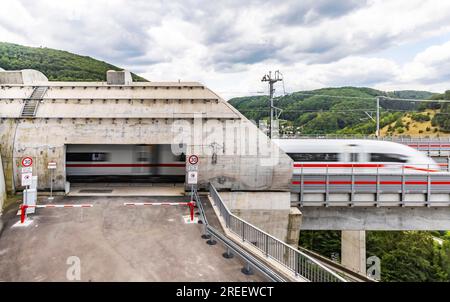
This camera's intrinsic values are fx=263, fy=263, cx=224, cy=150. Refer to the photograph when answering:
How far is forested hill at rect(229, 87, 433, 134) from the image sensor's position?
11294 centimetres

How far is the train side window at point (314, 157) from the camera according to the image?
76.7ft

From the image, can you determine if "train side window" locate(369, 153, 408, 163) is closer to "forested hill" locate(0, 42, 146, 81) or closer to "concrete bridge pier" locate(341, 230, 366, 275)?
"concrete bridge pier" locate(341, 230, 366, 275)

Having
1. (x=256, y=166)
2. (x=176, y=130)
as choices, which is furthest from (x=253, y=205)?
(x=176, y=130)

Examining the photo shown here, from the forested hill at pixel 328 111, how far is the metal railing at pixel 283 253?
308 feet

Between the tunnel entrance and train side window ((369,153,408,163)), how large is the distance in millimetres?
16917

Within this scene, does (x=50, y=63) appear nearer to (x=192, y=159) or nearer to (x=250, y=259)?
(x=192, y=159)

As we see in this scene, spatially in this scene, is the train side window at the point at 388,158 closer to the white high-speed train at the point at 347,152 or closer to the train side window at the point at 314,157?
the white high-speed train at the point at 347,152

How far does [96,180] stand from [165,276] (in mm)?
11680

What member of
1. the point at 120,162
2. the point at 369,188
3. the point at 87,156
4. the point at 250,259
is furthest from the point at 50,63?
the point at 250,259

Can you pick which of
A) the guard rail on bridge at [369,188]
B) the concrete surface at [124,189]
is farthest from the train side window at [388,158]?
the concrete surface at [124,189]

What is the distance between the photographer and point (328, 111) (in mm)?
141875

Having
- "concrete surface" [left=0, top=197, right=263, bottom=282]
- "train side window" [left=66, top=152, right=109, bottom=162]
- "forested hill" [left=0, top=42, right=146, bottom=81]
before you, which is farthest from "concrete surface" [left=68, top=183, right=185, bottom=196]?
"forested hill" [left=0, top=42, right=146, bottom=81]

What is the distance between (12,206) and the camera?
1195 centimetres

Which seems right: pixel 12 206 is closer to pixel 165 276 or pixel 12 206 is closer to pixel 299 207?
pixel 165 276
